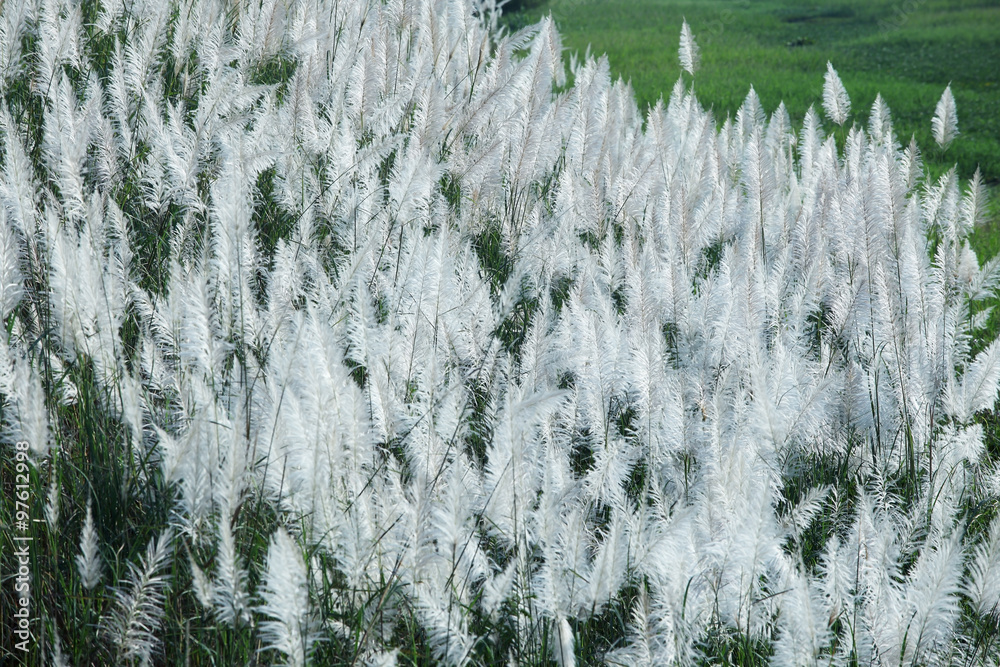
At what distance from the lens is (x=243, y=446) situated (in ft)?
3.77

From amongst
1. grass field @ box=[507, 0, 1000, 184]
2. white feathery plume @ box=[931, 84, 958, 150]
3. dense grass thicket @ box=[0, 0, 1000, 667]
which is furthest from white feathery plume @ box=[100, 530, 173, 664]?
grass field @ box=[507, 0, 1000, 184]

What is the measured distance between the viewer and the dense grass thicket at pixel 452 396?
4.01 feet

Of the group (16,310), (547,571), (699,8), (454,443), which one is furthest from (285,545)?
(699,8)

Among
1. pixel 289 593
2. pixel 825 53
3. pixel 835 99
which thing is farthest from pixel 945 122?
pixel 825 53

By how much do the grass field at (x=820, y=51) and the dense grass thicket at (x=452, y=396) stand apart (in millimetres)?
2550

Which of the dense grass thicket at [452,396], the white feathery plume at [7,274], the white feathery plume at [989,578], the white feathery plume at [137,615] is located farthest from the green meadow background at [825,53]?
the white feathery plume at [7,274]

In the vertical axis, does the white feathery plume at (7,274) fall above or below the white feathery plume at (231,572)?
above

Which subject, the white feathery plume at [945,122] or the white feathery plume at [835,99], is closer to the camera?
the white feathery plume at [945,122]

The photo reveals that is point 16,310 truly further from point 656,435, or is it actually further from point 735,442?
point 735,442

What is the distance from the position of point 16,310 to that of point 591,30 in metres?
9.57

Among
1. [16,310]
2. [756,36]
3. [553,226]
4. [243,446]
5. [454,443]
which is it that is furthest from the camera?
[756,36]

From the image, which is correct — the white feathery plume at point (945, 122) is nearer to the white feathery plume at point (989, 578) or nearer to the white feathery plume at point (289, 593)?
the white feathery plume at point (989, 578)

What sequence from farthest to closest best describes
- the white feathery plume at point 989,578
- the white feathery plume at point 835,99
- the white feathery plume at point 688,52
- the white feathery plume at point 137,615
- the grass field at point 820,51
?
the grass field at point 820,51
the white feathery plume at point 688,52
the white feathery plume at point 835,99
the white feathery plume at point 989,578
the white feathery plume at point 137,615

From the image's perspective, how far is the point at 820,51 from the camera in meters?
9.09
